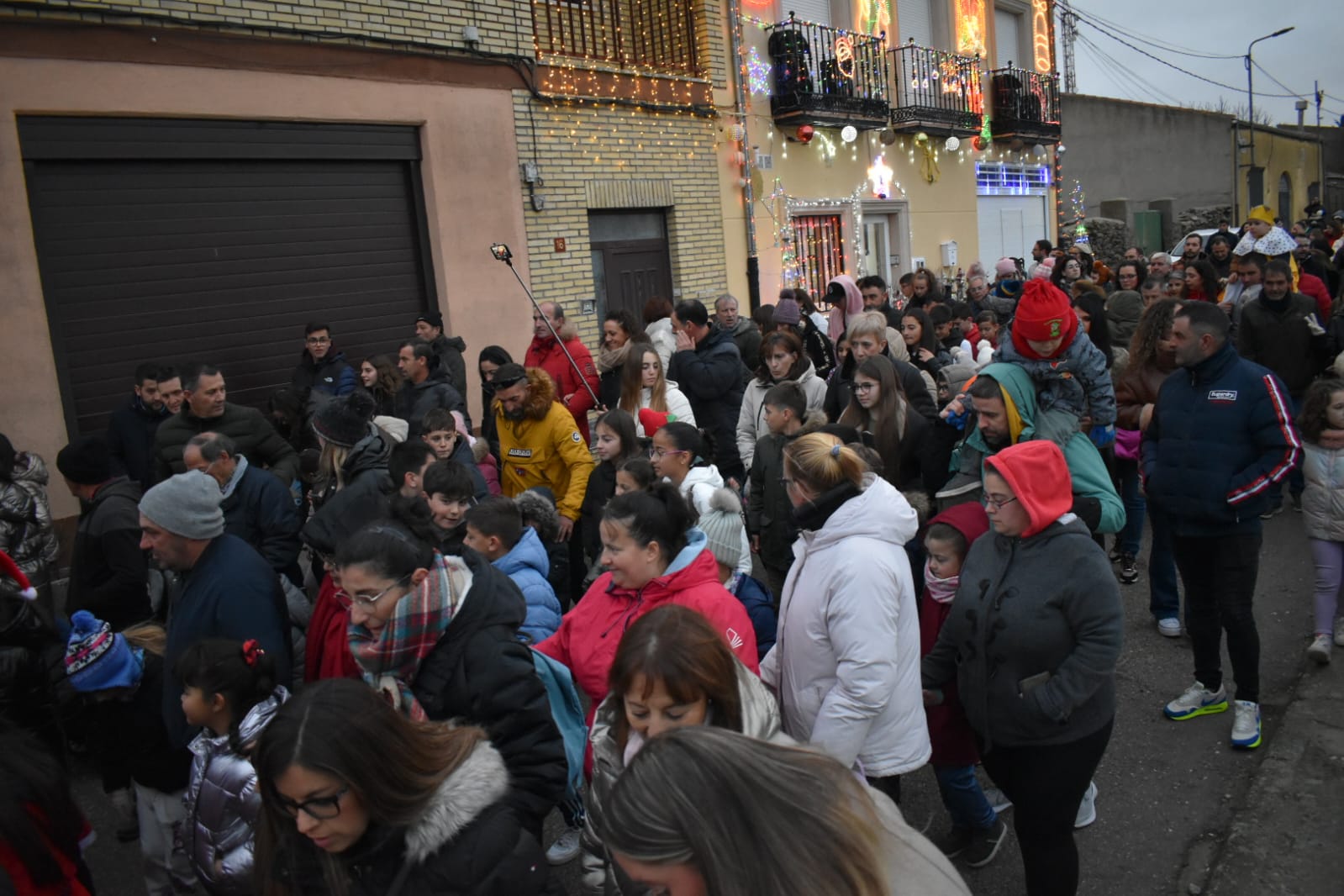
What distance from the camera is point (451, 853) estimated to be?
2105 millimetres

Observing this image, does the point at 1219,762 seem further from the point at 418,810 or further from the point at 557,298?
the point at 557,298

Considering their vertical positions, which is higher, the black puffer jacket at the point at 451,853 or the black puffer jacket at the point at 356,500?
the black puffer jacket at the point at 356,500

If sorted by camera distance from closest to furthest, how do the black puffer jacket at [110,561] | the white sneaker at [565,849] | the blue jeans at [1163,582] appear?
the white sneaker at [565,849], the black puffer jacket at [110,561], the blue jeans at [1163,582]

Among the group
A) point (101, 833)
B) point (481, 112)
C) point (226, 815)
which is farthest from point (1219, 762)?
point (481, 112)

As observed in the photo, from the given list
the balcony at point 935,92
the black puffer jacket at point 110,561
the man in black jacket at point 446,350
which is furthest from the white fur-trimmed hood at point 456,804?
the balcony at point 935,92

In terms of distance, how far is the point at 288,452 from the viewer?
610 cm

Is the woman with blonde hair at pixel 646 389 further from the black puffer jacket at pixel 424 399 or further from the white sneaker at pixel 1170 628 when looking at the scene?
the white sneaker at pixel 1170 628

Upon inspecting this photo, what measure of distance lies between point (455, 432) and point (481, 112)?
5.67m

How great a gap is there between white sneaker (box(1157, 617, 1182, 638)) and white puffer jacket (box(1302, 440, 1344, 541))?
87cm

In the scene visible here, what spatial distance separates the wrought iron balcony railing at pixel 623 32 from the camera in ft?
36.0

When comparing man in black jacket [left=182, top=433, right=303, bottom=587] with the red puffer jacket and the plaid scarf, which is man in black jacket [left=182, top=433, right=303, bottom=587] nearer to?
the red puffer jacket

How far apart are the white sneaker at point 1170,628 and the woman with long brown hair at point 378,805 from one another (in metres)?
4.70

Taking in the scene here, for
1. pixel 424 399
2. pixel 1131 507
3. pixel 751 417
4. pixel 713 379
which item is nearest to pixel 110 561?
pixel 424 399

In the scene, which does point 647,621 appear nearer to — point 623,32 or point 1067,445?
point 1067,445
